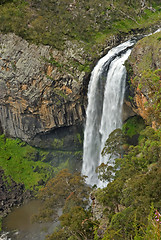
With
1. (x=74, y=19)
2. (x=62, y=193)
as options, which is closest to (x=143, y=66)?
(x=62, y=193)

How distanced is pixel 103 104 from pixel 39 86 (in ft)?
25.7

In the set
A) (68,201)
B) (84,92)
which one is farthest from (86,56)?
(68,201)

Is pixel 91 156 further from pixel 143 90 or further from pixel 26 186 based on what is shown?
pixel 143 90

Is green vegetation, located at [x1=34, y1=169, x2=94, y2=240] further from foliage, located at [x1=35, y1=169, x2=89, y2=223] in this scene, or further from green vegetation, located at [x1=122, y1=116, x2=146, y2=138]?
green vegetation, located at [x1=122, y1=116, x2=146, y2=138]

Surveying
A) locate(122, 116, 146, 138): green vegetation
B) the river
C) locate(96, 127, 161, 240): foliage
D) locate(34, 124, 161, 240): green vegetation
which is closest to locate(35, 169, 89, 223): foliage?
locate(34, 124, 161, 240): green vegetation

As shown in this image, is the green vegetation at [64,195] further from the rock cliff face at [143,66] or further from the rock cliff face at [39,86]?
the rock cliff face at [39,86]

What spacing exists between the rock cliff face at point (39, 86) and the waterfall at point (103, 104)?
5.78 ft

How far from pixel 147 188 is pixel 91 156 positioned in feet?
68.3

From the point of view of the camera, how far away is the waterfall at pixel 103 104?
94.1 ft

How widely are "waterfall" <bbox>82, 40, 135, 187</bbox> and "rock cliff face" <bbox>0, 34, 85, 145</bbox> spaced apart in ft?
5.78

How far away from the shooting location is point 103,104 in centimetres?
3020

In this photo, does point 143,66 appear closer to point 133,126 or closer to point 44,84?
point 133,126

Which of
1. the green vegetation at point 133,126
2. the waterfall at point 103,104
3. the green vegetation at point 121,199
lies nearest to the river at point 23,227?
the green vegetation at point 121,199

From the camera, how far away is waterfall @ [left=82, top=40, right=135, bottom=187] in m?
28.7
